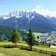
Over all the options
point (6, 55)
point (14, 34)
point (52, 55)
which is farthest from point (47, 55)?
point (14, 34)

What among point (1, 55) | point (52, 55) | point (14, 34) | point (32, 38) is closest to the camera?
point (1, 55)

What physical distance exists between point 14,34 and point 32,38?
63.4 ft

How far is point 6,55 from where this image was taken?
63.1 meters

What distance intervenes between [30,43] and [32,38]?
2981 millimetres

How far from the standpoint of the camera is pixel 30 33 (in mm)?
101250

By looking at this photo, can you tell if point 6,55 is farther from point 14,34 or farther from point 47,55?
point 14,34

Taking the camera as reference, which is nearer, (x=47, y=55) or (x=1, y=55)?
(x=1, y=55)

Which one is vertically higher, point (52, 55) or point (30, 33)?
point (30, 33)

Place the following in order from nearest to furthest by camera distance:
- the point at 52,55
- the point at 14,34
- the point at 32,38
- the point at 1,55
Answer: the point at 1,55
the point at 52,55
the point at 32,38
the point at 14,34

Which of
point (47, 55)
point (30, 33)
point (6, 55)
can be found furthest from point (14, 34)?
point (6, 55)

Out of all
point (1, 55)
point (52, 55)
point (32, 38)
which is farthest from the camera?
point (32, 38)

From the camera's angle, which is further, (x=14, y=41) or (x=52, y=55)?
(x=14, y=41)

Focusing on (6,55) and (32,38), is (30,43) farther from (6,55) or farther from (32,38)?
(6,55)

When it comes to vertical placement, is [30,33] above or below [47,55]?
above
